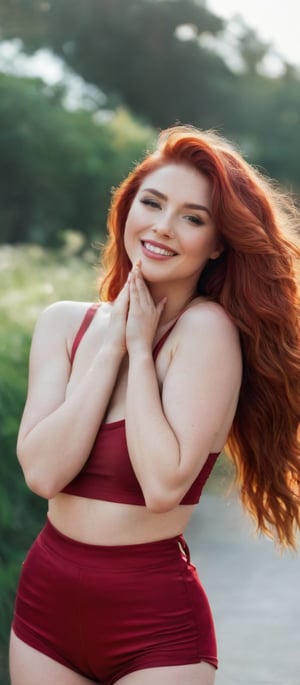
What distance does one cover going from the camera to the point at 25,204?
51.4 feet

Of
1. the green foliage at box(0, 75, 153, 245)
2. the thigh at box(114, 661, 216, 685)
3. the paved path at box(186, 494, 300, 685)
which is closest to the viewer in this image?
the thigh at box(114, 661, 216, 685)

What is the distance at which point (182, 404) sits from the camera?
234 cm

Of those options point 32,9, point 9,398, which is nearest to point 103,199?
point 32,9

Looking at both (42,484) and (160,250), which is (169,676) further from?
(160,250)

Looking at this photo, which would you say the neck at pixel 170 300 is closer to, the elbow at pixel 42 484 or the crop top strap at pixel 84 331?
the crop top strap at pixel 84 331

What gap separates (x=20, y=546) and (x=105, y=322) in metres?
2.24

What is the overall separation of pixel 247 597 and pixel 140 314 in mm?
3194

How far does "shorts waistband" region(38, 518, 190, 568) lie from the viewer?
2363 millimetres

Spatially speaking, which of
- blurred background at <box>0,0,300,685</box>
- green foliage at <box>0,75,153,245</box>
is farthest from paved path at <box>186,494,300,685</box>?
green foliage at <box>0,75,153,245</box>

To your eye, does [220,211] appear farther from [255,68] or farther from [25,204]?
[255,68]

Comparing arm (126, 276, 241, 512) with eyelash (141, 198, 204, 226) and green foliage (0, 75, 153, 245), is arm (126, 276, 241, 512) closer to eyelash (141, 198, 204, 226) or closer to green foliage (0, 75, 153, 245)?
eyelash (141, 198, 204, 226)

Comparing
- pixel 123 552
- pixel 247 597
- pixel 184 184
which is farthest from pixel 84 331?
pixel 247 597

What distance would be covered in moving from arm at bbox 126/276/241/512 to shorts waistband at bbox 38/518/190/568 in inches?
5.1

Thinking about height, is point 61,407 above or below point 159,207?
below
